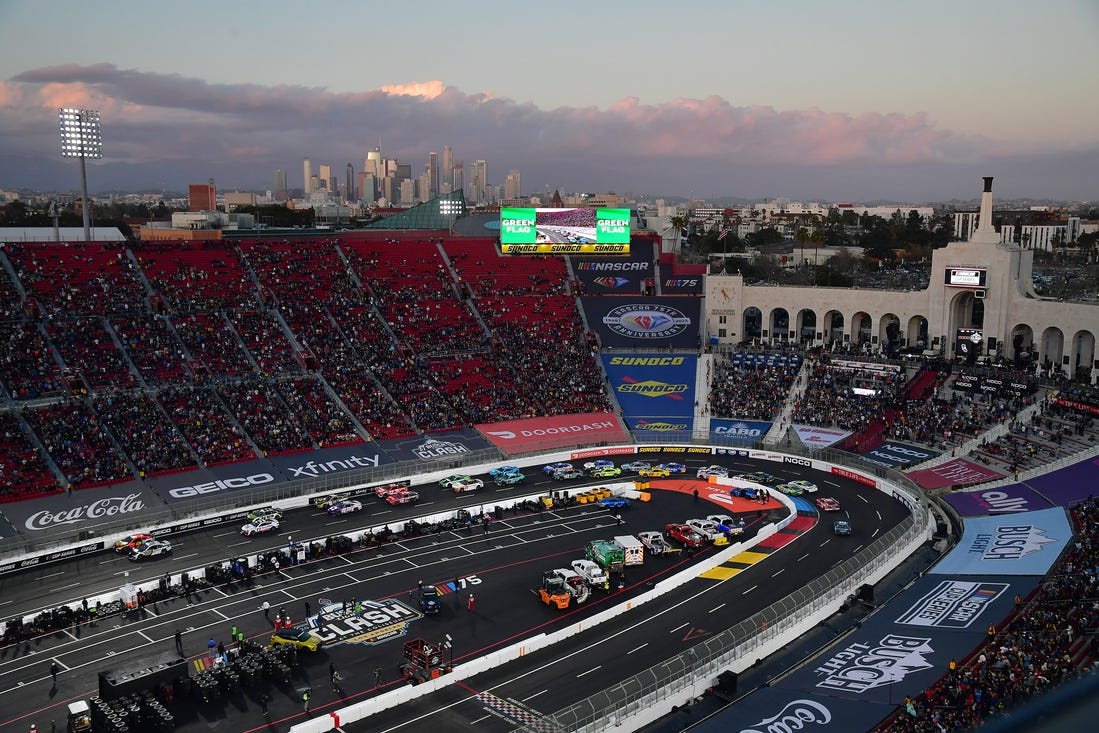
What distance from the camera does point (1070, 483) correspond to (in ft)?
145

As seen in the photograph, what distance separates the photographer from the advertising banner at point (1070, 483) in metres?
42.3

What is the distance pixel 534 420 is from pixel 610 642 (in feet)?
103

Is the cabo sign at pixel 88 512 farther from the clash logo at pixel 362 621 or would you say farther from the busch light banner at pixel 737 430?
the busch light banner at pixel 737 430

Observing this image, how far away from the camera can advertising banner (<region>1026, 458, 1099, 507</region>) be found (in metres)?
42.3

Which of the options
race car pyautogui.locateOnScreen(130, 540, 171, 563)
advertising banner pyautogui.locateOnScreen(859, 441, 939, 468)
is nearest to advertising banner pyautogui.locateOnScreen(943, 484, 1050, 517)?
advertising banner pyautogui.locateOnScreen(859, 441, 939, 468)

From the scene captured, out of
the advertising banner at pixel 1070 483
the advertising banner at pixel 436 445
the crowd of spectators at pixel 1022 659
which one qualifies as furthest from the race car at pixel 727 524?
the advertising banner at pixel 436 445

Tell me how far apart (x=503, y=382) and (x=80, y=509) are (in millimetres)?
30115

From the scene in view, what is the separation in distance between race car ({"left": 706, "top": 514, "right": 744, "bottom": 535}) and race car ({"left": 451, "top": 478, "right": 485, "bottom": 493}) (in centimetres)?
1351

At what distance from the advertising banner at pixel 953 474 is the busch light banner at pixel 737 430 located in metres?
11.7

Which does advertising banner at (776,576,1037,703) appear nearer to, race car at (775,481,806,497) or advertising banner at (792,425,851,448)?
race car at (775,481,806,497)

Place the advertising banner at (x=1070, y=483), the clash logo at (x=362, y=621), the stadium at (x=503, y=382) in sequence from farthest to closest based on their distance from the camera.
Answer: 1. the stadium at (x=503, y=382)
2. the advertising banner at (x=1070, y=483)
3. the clash logo at (x=362, y=621)

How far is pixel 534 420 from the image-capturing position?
62.5m

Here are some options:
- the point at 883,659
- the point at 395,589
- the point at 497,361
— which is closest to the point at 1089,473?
the point at 883,659

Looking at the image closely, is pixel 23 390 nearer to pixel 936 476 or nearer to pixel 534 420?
pixel 534 420
